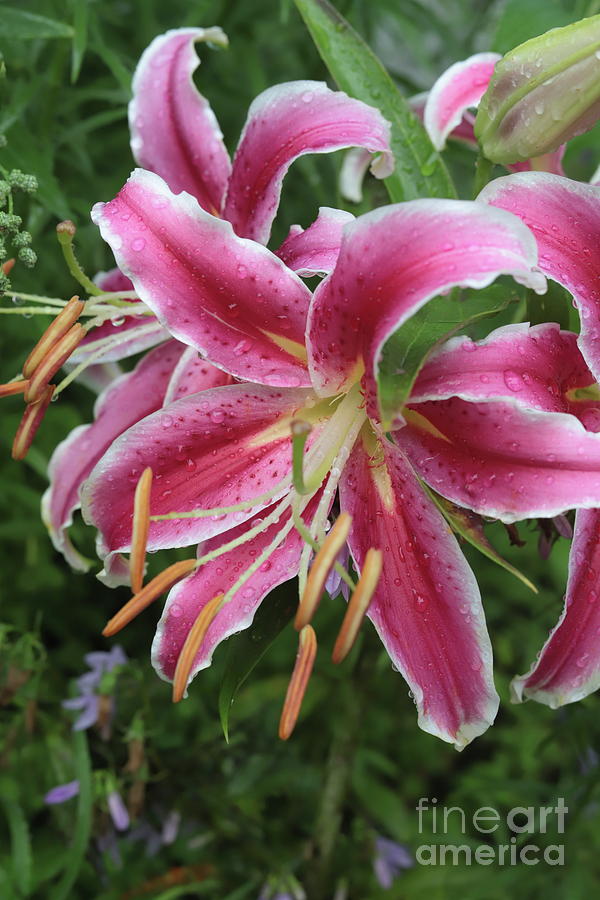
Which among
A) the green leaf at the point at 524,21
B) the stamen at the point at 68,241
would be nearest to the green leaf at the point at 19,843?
the stamen at the point at 68,241

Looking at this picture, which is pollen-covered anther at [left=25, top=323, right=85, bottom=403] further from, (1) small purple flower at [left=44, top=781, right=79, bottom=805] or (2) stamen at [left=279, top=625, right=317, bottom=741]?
(1) small purple flower at [left=44, top=781, right=79, bottom=805]

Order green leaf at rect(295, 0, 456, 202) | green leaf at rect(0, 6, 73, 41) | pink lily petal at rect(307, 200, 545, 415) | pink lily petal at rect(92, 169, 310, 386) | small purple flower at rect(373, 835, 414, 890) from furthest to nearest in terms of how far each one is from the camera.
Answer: small purple flower at rect(373, 835, 414, 890) → green leaf at rect(0, 6, 73, 41) → green leaf at rect(295, 0, 456, 202) → pink lily petal at rect(92, 169, 310, 386) → pink lily petal at rect(307, 200, 545, 415)

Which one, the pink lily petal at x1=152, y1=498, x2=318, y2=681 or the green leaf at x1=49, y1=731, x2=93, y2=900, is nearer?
the pink lily petal at x1=152, y1=498, x2=318, y2=681

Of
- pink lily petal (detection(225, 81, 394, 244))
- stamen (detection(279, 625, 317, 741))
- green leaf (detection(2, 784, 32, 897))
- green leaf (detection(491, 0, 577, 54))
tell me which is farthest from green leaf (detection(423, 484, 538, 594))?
green leaf (detection(2, 784, 32, 897))

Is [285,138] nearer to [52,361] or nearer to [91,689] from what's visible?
[52,361]

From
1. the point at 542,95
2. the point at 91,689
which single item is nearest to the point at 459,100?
the point at 542,95

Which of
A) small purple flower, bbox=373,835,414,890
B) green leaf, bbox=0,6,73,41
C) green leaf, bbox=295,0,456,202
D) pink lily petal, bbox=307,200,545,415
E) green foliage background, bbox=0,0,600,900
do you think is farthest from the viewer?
small purple flower, bbox=373,835,414,890

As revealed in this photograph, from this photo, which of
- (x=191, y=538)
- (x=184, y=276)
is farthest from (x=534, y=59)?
(x=191, y=538)
